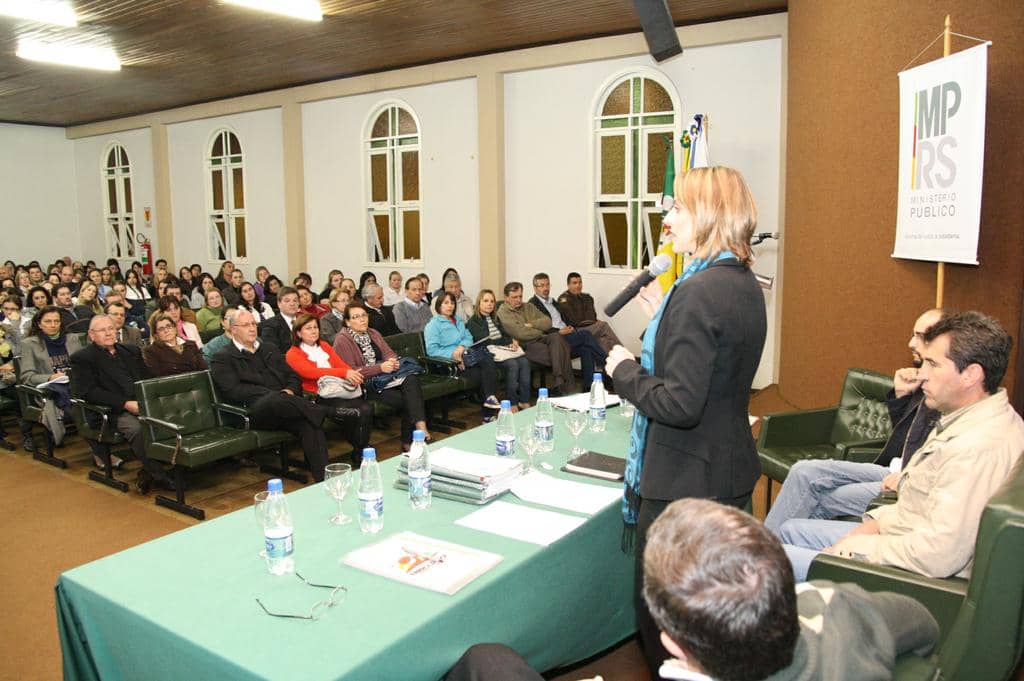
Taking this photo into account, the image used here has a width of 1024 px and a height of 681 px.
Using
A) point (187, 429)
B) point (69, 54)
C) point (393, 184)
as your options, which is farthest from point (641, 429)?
point (69, 54)

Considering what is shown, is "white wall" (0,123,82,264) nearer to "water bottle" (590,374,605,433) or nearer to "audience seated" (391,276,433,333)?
"audience seated" (391,276,433,333)

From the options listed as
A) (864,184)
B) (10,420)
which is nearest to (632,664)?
(864,184)

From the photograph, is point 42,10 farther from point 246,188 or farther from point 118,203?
point 118,203

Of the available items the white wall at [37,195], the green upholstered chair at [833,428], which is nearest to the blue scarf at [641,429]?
the green upholstered chair at [833,428]

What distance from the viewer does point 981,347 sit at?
2.39 meters

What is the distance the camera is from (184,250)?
14523 mm

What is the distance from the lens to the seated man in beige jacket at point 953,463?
2227mm

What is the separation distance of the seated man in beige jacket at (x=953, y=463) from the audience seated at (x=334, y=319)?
17.6ft

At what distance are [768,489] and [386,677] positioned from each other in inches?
121

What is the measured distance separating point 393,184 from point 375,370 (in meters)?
5.64

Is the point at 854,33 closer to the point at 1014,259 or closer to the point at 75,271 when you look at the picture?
the point at 1014,259

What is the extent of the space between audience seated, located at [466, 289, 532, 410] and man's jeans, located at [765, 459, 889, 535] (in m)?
3.91

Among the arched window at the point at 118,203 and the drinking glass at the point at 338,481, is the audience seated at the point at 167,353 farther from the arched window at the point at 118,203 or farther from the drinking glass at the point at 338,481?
the arched window at the point at 118,203

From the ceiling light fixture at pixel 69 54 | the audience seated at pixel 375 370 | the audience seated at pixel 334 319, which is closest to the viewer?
the audience seated at pixel 375 370
